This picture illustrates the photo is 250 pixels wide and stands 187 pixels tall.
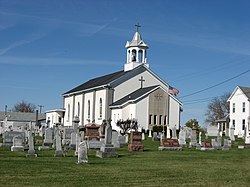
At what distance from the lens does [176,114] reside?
60.0 m

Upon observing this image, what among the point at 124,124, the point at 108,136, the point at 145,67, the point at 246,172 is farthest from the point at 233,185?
the point at 145,67

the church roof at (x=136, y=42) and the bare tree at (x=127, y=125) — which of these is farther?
the church roof at (x=136, y=42)

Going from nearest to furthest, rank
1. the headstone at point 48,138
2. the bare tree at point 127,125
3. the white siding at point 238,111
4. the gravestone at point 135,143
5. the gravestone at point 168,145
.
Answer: the gravestone at point 135,143 → the gravestone at point 168,145 → the headstone at point 48,138 → the bare tree at point 127,125 → the white siding at point 238,111

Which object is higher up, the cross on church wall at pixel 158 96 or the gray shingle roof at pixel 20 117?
the cross on church wall at pixel 158 96

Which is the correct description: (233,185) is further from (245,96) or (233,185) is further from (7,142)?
(245,96)

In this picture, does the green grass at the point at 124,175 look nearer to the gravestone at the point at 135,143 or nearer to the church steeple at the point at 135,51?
the gravestone at the point at 135,143

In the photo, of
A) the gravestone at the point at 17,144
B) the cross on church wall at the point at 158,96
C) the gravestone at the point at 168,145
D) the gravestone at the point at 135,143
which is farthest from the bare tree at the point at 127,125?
the gravestone at the point at 17,144

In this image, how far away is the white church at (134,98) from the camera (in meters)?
57.4

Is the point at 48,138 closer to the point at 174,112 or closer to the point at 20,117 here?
the point at 174,112

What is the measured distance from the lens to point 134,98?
58062mm

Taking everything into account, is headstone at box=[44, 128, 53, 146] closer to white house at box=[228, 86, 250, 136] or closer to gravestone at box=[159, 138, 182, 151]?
gravestone at box=[159, 138, 182, 151]

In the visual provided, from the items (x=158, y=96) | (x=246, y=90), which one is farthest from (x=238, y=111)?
(x=158, y=96)

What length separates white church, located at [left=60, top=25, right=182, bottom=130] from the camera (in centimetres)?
5744

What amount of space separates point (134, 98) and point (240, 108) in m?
15.3
